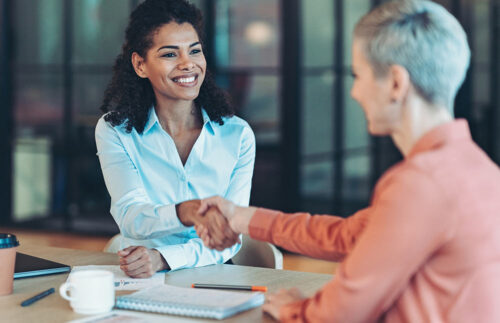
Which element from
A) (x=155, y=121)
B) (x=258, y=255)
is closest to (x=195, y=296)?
(x=258, y=255)

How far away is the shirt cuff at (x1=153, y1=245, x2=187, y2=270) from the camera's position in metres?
1.85

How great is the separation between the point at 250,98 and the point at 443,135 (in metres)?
4.27

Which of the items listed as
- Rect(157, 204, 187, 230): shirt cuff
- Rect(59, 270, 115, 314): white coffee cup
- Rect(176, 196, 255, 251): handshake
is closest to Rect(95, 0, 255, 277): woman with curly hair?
Rect(157, 204, 187, 230): shirt cuff

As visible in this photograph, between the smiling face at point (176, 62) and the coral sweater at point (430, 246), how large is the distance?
1.26 metres

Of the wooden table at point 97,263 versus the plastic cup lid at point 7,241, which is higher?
the plastic cup lid at point 7,241

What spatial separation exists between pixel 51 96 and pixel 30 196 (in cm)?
96

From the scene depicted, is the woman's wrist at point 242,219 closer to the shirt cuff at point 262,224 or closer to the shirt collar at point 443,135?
the shirt cuff at point 262,224

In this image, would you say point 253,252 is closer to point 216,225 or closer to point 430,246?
point 216,225

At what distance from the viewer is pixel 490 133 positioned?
15.7 feet

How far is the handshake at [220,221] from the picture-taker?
150 cm

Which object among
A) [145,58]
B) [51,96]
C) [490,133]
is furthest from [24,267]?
[51,96]

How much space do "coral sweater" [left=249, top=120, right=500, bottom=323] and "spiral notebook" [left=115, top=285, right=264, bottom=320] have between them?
1.03 ft

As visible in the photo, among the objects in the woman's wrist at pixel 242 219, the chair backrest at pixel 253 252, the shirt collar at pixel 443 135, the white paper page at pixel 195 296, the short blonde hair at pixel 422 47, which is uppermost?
the short blonde hair at pixel 422 47

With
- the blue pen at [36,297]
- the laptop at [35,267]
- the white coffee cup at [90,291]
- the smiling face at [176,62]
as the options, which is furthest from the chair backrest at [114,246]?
the white coffee cup at [90,291]
